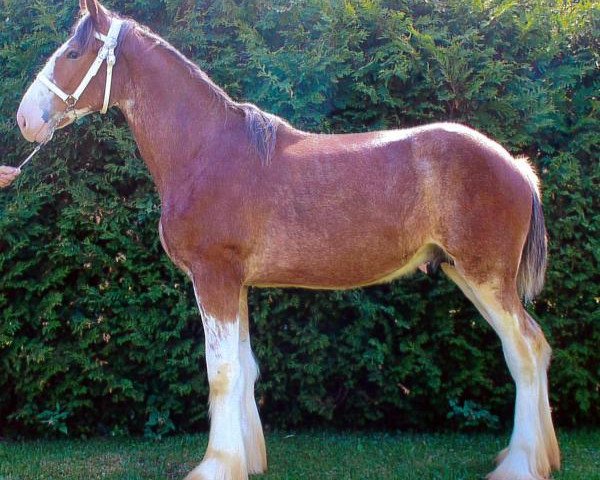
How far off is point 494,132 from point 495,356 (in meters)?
1.74

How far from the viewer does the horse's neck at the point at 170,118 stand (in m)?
3.77

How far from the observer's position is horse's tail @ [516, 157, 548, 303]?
13.0 feet

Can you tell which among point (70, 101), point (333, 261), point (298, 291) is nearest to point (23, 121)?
point (70, 101)

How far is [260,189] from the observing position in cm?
369

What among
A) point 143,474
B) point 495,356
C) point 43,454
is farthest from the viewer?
point 495,356

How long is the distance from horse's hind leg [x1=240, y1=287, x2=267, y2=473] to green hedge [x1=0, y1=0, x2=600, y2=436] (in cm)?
86

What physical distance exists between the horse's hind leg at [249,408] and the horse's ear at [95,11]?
1.75 m

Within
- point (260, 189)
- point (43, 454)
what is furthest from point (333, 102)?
point (43, 454)

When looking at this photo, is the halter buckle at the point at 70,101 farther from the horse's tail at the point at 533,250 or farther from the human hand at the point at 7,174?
the horse's tail at the point at 533,250

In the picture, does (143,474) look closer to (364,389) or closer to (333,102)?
(364,389)

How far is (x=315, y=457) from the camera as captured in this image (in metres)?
4.64

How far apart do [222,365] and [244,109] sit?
4.93 feet

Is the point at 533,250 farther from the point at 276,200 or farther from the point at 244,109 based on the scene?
the point at 244,109

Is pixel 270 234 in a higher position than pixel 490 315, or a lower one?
higher
